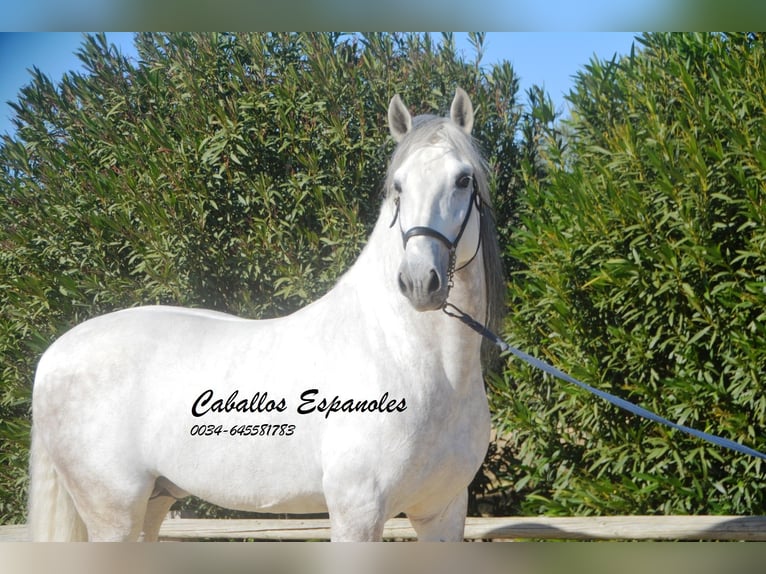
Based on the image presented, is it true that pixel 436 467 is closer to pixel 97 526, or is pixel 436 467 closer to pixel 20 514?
pixel 97 526

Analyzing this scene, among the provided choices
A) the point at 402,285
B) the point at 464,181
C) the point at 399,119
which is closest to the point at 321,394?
the point at 402,285

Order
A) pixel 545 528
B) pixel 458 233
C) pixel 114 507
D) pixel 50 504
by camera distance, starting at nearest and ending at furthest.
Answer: pixel 458 233 < pixel 114 507 < pixel 50 504 < pixel 545 528

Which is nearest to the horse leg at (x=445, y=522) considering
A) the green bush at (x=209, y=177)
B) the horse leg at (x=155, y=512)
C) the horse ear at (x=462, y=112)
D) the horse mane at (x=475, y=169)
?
the horse mane at (x=475, y=169)

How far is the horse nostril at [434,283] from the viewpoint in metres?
1.92

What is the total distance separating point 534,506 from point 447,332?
1636 millimetres

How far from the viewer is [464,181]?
2.05 meters

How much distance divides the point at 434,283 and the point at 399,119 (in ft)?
1.87

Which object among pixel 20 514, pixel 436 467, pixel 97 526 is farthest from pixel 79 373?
pixel 20 514

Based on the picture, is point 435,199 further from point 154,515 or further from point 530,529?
point 530,529

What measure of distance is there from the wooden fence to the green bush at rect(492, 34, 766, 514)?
0.15 meters

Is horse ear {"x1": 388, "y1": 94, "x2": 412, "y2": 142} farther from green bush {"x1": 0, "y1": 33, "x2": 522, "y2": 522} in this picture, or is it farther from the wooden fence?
the wooden fence

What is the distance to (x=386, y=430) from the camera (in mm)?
2051

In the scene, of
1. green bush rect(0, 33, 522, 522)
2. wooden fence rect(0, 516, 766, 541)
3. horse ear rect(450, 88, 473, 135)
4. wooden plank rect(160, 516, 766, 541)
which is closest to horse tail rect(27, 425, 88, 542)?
wooden fence rect(0, 516, 766, 541)

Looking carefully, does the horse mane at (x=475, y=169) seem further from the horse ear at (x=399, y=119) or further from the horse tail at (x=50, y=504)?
the horse tail at (x=50, y=504)
